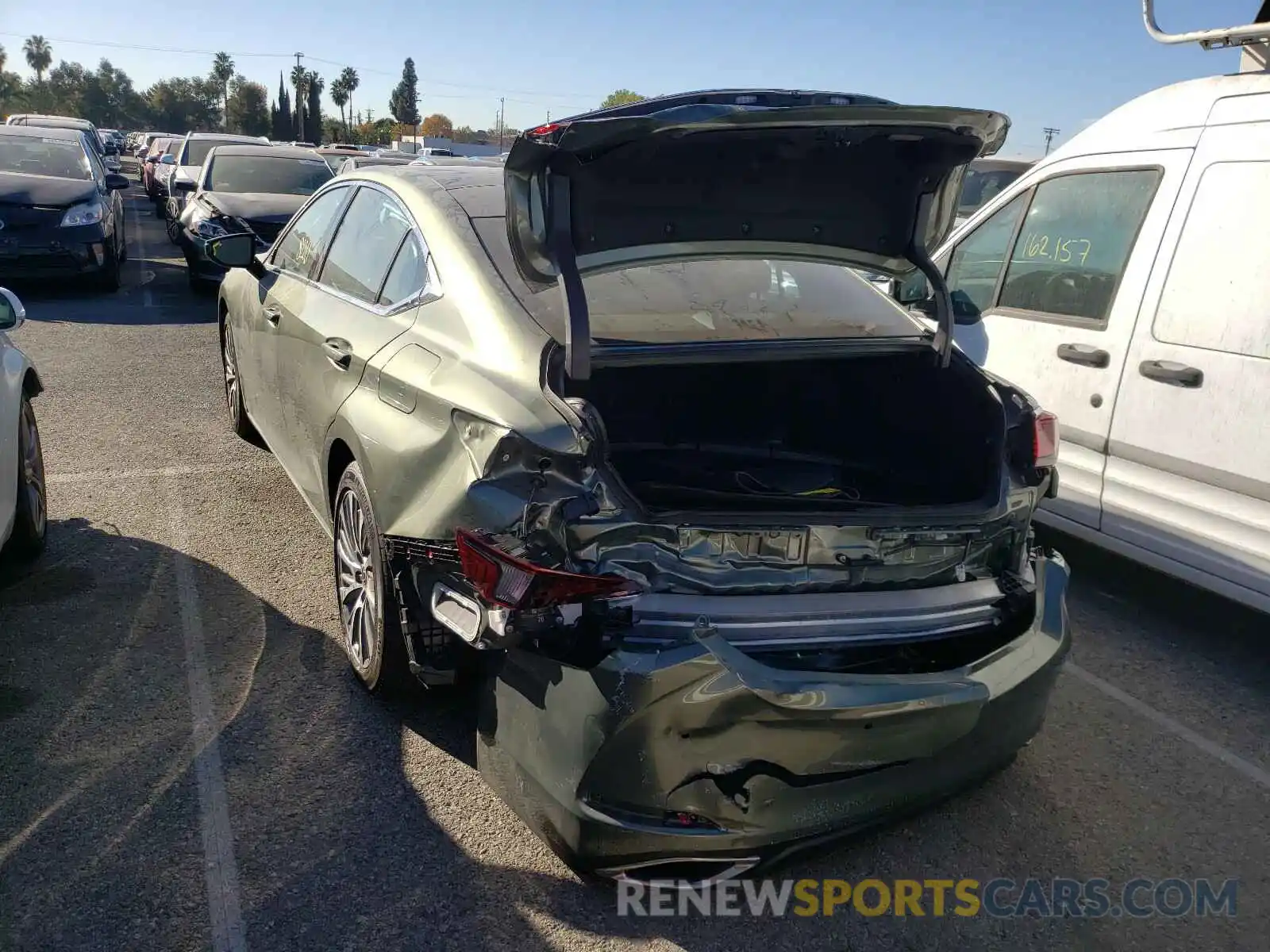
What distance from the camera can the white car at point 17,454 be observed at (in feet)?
12.6

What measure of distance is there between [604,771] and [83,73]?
13280cm

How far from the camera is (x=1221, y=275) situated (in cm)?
394

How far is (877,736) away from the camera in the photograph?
2.37 metres

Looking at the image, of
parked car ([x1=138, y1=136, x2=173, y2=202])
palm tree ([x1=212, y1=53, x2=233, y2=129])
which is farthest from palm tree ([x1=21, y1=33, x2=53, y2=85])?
parked car ([x1=138, y1=136, x2=173, y2=202])

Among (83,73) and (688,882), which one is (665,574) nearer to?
(688,882)

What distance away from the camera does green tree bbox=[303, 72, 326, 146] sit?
8492cm

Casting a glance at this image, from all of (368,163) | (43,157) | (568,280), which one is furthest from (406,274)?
(43,157)

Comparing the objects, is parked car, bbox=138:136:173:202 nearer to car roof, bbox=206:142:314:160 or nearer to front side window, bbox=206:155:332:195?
car roof, bbox=206:142:314:160

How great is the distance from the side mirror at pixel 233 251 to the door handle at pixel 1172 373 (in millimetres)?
3983

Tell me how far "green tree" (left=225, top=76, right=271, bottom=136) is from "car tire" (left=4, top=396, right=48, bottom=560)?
95.5 m

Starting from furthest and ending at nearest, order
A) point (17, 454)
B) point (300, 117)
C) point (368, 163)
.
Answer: point (300, 117)
point (368, 163)
point (17, 454)

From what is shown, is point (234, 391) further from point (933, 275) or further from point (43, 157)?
point (43, 157)

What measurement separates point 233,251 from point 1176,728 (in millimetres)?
4403

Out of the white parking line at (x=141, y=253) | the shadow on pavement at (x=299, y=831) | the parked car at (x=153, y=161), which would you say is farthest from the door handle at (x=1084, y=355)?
the parked car at (x=153, y=161)
